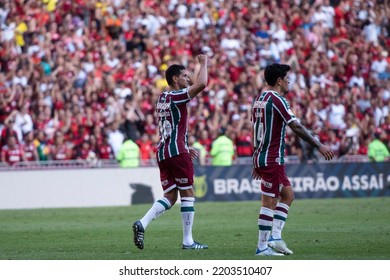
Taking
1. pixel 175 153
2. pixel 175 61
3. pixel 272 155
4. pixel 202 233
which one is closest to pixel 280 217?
pixel 272 155

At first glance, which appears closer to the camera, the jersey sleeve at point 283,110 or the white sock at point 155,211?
the jersey sleeve at point 283,110

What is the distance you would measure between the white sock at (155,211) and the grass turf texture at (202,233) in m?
0.42

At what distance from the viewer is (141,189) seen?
93.6 ft

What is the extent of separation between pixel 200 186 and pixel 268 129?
15259 millimetres

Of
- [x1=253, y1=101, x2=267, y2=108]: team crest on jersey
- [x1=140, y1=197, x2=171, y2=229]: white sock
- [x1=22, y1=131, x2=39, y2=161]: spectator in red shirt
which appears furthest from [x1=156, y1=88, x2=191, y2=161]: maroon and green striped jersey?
[x1=22, y1=131, x2=39, y2=161]: spectator in red shirt

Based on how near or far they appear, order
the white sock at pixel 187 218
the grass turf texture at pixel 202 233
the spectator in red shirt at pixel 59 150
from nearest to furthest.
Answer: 1. the grass turf texture at pixel 202 233
2. the white sock at pixel 187 218
3. the spectator in red shirt at pixel 59 150

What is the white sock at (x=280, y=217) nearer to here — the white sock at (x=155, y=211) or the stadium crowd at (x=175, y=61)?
the white sock at (x=155, y=211)

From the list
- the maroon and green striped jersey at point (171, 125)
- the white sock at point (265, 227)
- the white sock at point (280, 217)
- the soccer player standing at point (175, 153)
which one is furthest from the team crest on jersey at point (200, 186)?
the white sock at point (265, 227)

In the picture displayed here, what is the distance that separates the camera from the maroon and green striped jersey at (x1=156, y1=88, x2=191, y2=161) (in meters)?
15.0

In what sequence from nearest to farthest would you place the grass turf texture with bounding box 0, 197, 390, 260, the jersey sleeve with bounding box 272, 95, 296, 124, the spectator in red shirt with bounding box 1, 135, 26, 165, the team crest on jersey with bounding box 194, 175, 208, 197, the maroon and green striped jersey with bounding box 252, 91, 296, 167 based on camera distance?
the jersey sleeve with bounding box 272, 95, 296, 124
the maroon and green striped jersey with bounding box 252, 91, 296, 167
the grass turf texture with bounding box 0, 197, 390, 260
the spectator in red shirt with bounding box 1, 135, 26, 165
the team crest on jersey with bounding box 194, 175, 208, 197

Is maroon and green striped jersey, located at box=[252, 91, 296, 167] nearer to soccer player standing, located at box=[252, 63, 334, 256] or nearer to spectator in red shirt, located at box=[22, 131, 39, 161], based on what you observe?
soccer player standing, located at box=[252, 63, 334, 256]

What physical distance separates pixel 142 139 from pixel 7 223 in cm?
833

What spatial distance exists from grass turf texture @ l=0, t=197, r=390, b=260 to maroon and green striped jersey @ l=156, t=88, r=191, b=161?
1404mm

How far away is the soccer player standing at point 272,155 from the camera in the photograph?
13711mm
